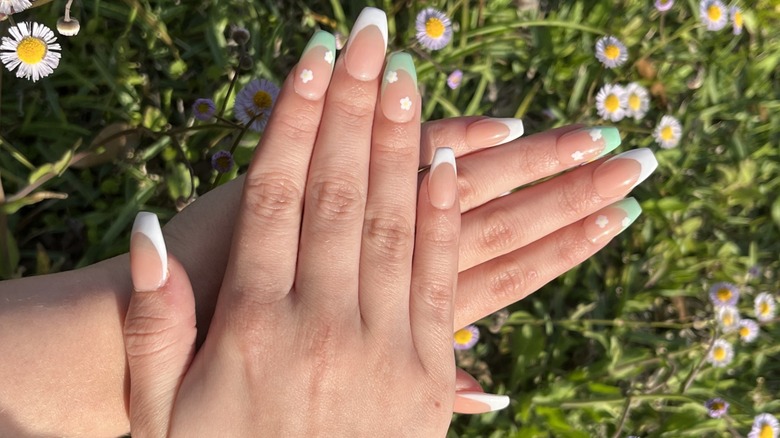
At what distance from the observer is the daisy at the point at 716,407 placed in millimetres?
2230

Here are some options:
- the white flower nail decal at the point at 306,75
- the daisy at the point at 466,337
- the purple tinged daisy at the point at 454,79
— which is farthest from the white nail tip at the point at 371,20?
the daisy at the point at 466,337

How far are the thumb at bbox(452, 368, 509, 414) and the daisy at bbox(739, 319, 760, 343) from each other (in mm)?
1163

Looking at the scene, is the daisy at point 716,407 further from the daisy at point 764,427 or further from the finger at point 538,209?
the finger at point 538,209

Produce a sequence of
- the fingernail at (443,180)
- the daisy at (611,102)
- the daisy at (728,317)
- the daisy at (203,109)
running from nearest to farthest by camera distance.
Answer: the fingernail at (443,180)
the daisy at (203,109)
the daisy at (728,317)
the daisy at (611,102)

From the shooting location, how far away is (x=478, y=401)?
1781mm

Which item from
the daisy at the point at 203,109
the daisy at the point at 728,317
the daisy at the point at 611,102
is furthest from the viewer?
the daisy at the point at 611,102

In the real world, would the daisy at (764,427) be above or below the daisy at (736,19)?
below

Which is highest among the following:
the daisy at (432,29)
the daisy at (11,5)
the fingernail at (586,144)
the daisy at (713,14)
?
the daisy at (713,14)

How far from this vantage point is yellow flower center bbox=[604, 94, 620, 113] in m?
2.48

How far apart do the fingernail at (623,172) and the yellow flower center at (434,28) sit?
28.9 inches

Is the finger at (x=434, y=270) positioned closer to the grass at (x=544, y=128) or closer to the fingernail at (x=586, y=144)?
the fingernail at (x=586, y=144)

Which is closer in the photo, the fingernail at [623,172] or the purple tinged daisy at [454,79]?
the fingernail at [623,172]

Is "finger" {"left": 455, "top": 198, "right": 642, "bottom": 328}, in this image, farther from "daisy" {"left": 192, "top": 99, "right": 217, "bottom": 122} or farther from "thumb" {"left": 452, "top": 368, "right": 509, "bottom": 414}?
"daisy" {"left": 192, "top": 99, "right": 217, "bottom": 122}

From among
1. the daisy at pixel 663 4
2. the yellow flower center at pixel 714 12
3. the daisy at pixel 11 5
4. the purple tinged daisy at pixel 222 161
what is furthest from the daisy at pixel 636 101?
the daisy at pixel 11 5
